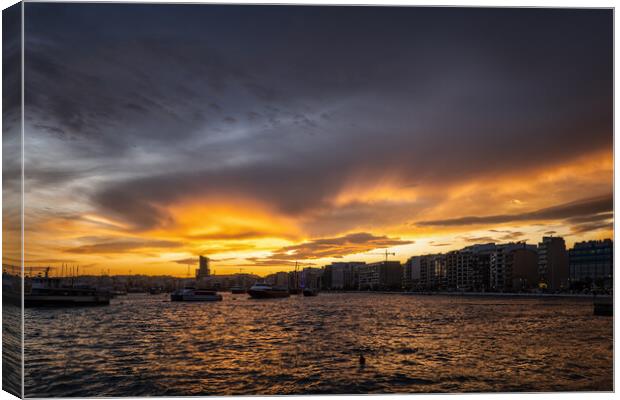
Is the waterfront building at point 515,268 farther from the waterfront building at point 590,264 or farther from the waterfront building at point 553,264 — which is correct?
the waterfront building at point 590,264

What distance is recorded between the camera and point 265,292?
88750 mm

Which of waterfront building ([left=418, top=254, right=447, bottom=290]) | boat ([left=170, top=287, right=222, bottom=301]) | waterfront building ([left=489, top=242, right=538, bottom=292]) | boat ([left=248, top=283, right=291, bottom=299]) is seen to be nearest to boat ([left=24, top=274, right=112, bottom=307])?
boat ([left=170, top=287, right=222, bottom=301])

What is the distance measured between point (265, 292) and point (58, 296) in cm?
3896

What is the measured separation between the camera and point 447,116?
1525 centimetres

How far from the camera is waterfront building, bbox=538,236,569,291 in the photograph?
90750mm

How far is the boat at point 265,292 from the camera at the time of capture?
288 ft

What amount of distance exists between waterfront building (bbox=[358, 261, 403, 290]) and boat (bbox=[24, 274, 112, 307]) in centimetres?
8704

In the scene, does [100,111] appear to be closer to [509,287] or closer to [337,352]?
[337,352]

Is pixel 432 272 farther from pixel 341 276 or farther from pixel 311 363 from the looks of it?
pixel 311 363

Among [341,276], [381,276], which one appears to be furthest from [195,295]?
[381,276]

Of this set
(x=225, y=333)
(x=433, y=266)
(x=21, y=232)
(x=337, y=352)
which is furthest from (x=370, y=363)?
(x=433, y=266)

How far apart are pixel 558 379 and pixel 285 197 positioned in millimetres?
8749

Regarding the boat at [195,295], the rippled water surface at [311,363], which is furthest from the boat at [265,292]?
the rippled water surface at [311,363]

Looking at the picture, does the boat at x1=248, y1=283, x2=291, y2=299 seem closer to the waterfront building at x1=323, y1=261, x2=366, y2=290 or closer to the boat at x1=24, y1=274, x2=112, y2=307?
the boat at x1=24, y1=274, x2=112, y2=307
